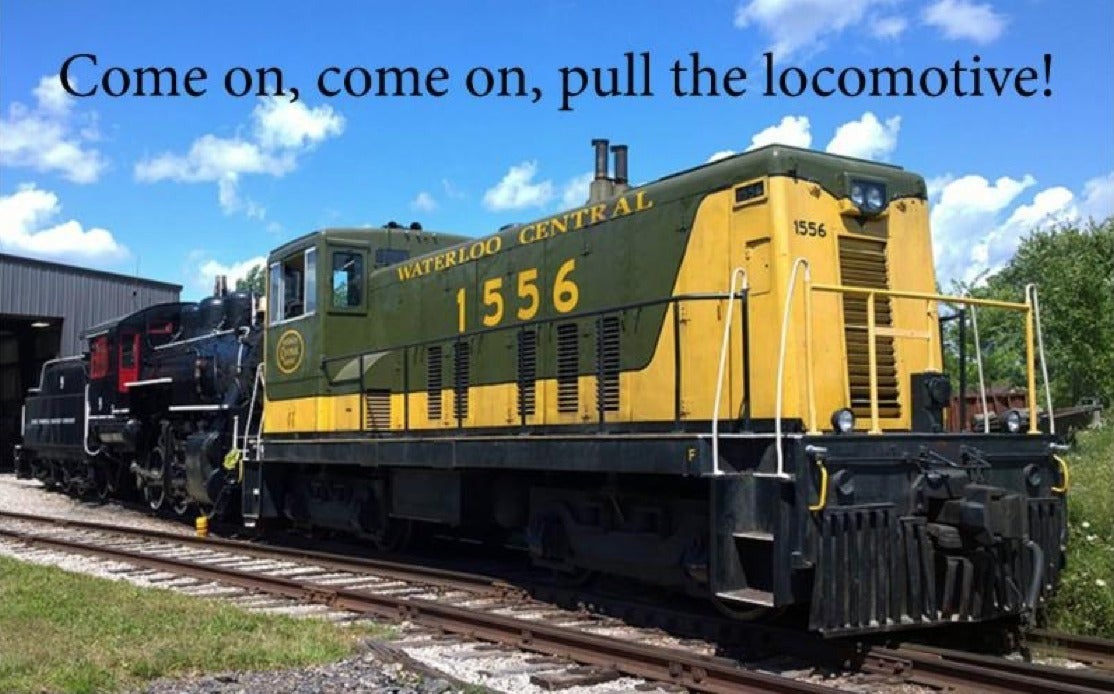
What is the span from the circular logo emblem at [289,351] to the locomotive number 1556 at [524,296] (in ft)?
9.06

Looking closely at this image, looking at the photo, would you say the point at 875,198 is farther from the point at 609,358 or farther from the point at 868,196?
the point at 609,358

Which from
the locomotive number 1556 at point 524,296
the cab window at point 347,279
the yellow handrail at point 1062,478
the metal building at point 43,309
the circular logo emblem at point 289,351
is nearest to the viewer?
the yellow handrail at point 1062,478

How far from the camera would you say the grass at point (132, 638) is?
5973 millimetres

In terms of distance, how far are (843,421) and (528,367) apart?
3347 mm

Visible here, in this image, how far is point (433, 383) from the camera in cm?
1045

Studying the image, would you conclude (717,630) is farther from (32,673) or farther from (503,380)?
(32,673)

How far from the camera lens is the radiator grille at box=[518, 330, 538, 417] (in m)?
8.98

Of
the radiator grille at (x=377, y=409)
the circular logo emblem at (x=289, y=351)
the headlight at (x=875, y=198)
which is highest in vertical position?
the headlight at (x=875, y=198)

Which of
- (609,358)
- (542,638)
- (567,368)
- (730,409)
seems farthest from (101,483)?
(730,409)

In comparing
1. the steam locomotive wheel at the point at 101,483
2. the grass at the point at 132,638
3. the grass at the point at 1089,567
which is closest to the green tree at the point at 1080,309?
the grass at the point at 1089,567

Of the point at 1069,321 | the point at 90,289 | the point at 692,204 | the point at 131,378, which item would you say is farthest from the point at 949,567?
the point at 90,289

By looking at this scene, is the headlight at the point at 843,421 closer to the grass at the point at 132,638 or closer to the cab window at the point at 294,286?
the grass at the point at 132,638

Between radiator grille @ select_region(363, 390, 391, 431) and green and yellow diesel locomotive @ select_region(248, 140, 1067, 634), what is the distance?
0.25 metres

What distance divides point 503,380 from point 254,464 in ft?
16.3
